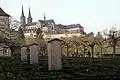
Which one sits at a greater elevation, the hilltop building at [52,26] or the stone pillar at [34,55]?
the hilltop building at [52,26]

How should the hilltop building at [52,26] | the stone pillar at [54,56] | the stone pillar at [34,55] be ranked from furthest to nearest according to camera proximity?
the hilltop building at [52,26] < the stone pillar at [34,55] < the stone pillar at [54,56]

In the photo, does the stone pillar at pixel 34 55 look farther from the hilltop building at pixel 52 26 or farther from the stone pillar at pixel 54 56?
the hilltop building at pixel 52 26

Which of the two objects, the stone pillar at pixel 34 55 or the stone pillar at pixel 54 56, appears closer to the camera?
the stone pillar at pixel 54 56

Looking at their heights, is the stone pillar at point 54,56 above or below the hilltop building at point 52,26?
below

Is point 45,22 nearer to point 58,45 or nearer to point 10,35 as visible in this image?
point 10,35

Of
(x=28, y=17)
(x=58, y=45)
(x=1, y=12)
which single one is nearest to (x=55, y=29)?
(x=28, y=17)

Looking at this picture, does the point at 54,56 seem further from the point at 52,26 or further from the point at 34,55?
the point at 52,26

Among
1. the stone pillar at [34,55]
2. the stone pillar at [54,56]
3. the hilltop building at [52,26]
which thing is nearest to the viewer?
the stone pillar at [54,56]

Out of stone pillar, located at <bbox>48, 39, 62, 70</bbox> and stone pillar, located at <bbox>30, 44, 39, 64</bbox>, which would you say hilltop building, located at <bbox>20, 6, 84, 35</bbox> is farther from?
stone pillar, located at <bbox>48, 39, 62, 70</bbox>

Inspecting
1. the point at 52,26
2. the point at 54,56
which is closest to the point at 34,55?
the point at 54,56

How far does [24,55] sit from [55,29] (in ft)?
394

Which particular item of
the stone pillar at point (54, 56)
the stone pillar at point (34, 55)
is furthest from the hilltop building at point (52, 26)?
the stone pillar at point (54, 56)

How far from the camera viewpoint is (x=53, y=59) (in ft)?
58.0

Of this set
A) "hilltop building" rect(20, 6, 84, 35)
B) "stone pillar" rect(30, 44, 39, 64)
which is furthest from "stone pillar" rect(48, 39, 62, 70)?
"hilltop building" rect(20, 6, 84, 35)
